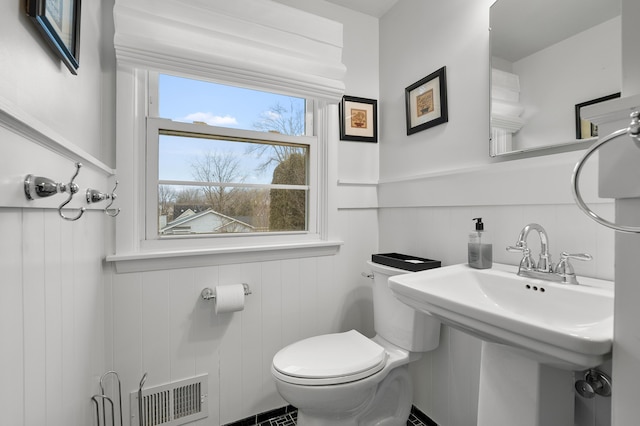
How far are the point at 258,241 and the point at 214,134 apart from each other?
1.93ft

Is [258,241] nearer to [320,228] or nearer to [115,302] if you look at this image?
[320,228]

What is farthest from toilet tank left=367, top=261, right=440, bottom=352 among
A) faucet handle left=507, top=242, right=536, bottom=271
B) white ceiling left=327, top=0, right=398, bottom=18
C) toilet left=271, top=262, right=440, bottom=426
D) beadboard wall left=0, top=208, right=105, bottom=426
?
white ceiling left=327, top=0, right=398, bottom=18

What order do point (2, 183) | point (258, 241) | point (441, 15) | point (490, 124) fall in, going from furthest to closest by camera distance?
point (258, 241)
point (441, 15)
point (490, 124)
point (2, 183)

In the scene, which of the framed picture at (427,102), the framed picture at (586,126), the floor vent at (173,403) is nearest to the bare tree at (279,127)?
the framed picture at (427,102)

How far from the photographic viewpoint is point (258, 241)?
1595 mm

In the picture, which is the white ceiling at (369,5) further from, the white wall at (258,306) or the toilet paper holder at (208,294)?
the toilet paper holder at (208,294)

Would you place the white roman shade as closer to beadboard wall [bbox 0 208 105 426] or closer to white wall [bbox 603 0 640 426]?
beadboard wall [bbox 0 208 105 426]

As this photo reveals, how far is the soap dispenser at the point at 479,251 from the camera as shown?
3.68 ft

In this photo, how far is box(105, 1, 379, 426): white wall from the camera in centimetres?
132

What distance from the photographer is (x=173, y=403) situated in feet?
4.49

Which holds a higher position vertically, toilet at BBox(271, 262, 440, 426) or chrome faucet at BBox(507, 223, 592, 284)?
chrome faucet at BBox(507, 223, 592, 284)

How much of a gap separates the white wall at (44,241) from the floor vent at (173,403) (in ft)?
0.87

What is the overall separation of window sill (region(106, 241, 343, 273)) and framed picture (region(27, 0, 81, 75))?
0.75 metres

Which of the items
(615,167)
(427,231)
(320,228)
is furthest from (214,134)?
(615,167)
